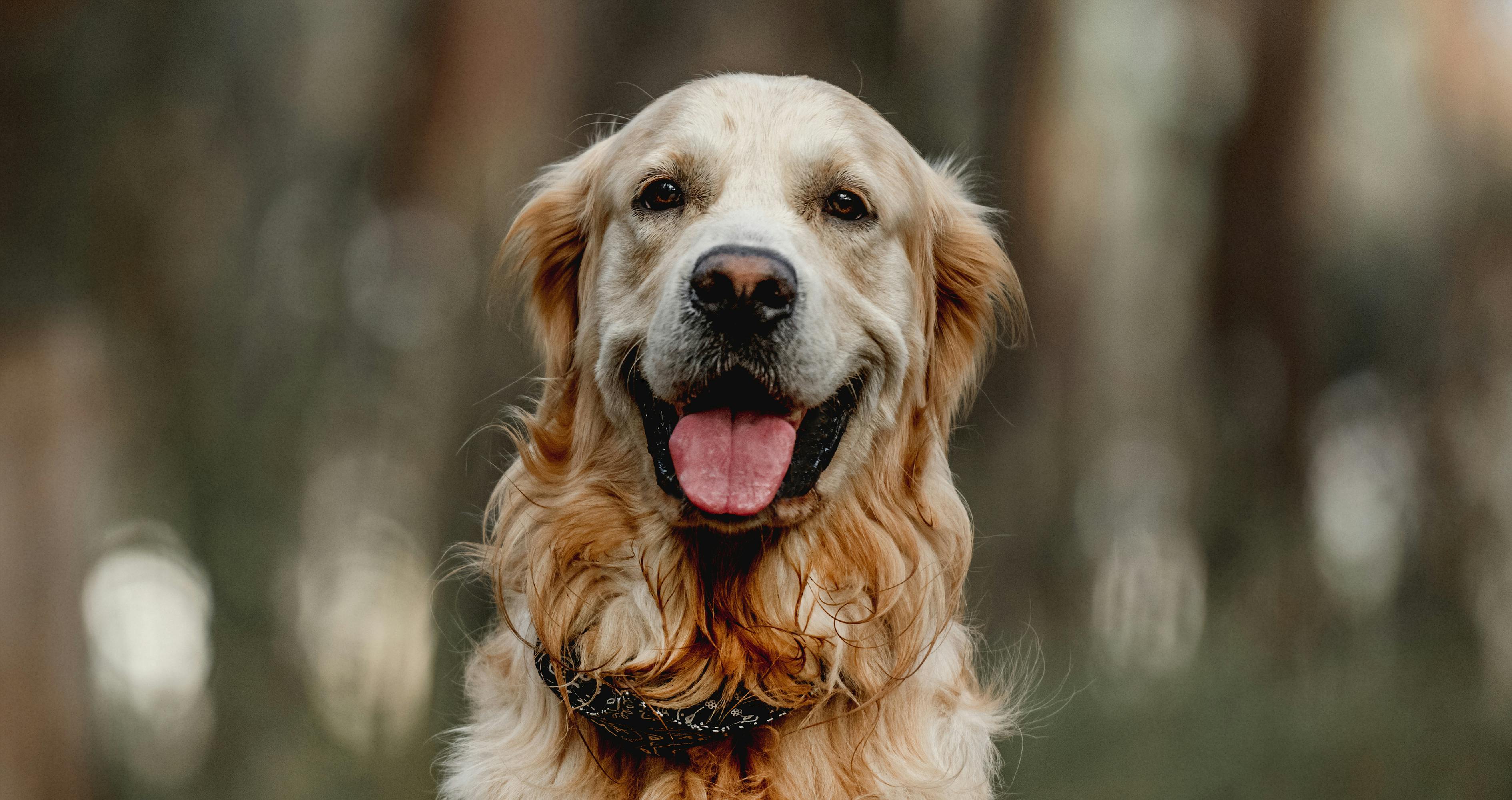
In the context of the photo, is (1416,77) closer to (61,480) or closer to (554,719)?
(554,719)

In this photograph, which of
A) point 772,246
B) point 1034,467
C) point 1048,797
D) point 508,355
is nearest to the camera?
point 772,246

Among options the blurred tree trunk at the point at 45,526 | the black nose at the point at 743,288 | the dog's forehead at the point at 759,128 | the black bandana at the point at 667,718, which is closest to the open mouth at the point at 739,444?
the black nose at the point at 743,288

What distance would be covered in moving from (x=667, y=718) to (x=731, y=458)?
20.7 inches

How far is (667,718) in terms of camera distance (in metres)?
2.06

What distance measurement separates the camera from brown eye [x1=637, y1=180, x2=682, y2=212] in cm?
239

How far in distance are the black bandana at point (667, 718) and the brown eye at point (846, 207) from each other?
108 cm

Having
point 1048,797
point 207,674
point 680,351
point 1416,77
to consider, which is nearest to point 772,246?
point 680,351

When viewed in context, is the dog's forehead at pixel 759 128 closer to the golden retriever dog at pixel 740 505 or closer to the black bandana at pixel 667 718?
the golden retriever dog at pixel 740 505

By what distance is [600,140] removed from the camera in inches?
113

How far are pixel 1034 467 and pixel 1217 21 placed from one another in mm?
2940

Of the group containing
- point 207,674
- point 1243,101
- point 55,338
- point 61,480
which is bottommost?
point 207,674

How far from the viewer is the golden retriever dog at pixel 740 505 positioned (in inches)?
82.7

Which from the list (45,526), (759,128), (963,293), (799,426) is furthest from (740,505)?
(45,526)

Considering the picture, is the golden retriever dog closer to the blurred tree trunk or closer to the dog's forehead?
the dog's forehead
